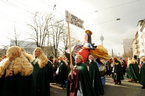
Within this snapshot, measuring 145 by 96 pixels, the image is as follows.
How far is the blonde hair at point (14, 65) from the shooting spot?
10.6ft

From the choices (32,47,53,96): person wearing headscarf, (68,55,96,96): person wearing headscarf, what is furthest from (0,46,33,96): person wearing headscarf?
(68,55,96,96): person wearing headscarf

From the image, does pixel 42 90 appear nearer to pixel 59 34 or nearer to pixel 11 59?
pixel 11 59

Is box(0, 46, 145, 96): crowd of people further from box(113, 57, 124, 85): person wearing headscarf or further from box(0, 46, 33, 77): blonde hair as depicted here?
box(113, 57, 124, 85): person wearing headscarf

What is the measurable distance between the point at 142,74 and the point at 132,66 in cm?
351

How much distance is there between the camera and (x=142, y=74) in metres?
11.5

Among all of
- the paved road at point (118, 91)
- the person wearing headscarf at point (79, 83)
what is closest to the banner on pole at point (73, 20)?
the person wearing headscarf at point (79, 83)

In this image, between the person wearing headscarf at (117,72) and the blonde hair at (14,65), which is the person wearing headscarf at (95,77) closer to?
the person wearing headscarf at (117,72)

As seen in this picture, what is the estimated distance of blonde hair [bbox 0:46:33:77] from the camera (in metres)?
3.24

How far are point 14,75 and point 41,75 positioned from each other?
206cm

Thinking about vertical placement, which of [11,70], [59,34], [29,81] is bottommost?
[29,81]

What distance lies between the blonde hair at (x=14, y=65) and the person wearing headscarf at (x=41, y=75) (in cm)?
187

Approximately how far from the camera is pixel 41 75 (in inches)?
208

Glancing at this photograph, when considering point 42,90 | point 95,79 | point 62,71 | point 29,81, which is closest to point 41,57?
point 42,90

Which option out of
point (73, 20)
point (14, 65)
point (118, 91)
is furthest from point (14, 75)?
point (118, 91)
